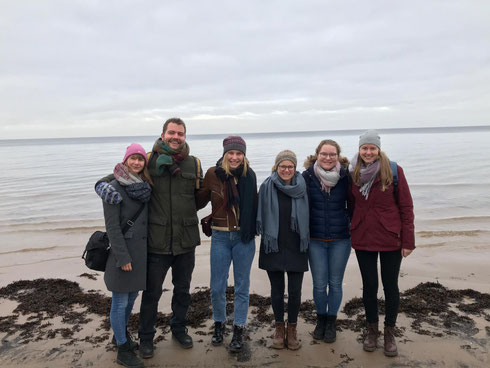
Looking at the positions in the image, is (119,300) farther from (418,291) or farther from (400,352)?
(418,291)

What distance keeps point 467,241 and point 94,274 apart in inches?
339

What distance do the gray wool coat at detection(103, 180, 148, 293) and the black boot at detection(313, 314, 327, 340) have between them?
2.07 metres

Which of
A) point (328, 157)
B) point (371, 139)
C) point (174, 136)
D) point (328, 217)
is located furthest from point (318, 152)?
point (174, 136)

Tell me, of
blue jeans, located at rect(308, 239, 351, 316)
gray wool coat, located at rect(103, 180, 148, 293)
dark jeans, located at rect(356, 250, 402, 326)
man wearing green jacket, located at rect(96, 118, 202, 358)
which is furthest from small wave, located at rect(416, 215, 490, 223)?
gray wool coat, located at rect(103, 180, 148, 293)

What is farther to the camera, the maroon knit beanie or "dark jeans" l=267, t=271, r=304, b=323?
Result: "dark jeans" l=267, t=271, r=304, b=323

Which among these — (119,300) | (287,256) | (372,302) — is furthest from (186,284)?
(372,302)

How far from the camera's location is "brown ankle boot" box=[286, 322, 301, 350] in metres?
3.97

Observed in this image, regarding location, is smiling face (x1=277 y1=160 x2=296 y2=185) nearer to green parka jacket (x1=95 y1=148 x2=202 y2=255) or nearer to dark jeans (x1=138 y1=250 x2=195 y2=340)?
green parka jacket (x1=95 y1=148 x2=202 y2=255)

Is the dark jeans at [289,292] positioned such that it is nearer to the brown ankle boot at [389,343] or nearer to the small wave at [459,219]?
the brown ankle boot at [389,343]

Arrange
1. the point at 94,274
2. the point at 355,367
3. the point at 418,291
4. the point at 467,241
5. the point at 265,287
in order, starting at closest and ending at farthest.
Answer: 1. the point at 355,367
2. the point at 418,291
3. the point at 265,287
4. the point at 94,274
5. the point at 467,241

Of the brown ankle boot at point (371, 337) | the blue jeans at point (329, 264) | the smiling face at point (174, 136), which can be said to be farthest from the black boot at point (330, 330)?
the smiling face at point (174, 136)

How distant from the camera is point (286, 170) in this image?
3.91 m

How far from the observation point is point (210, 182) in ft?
13.0

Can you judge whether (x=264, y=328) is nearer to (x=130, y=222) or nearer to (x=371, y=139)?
(x=130, y=222)
